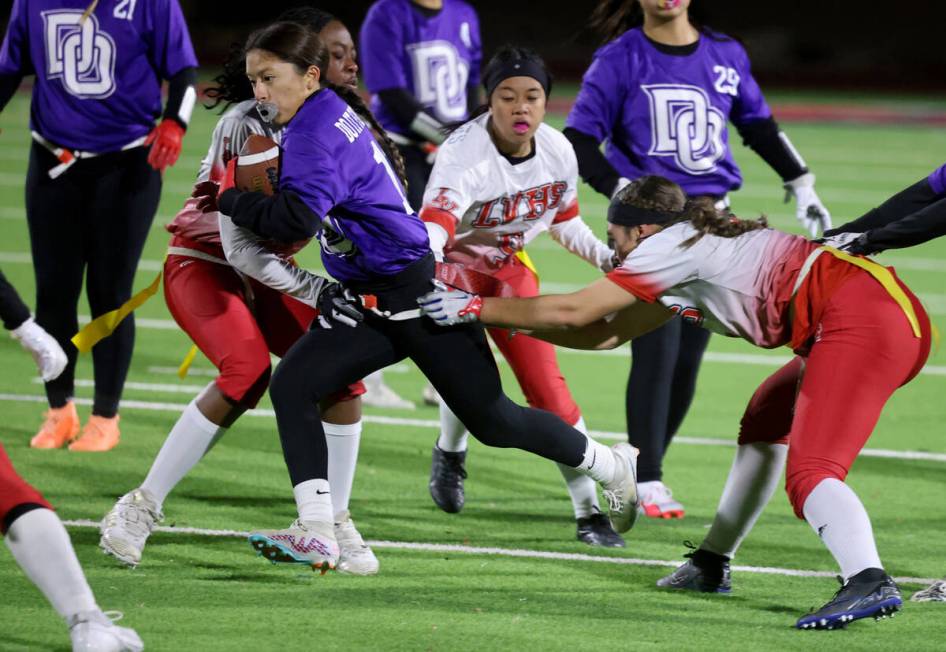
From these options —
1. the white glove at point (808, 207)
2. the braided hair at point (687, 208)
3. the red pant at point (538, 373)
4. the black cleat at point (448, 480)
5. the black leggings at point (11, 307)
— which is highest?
the braided hair at point (687, 208)

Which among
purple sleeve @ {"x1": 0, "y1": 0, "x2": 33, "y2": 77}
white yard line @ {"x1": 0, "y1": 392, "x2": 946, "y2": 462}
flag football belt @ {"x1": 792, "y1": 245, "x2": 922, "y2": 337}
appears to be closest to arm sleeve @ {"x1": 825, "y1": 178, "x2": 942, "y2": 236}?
flag football belt @ {"x1": 792, "y1": 245, "x2": 922, "y2": 337}

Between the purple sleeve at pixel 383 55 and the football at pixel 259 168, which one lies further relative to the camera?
the purple sleeve at pixel 383 55

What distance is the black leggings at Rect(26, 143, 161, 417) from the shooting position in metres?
6.17

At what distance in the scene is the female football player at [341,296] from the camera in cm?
428

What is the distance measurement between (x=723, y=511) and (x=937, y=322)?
17.9ft

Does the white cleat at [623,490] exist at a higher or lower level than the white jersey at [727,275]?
lower

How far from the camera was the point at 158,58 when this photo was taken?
623 cm

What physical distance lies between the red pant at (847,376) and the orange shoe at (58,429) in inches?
135

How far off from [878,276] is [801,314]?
0.24m

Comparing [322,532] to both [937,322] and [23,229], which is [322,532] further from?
[23,229]

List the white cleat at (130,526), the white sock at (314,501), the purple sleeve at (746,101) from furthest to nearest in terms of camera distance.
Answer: the purple sleeve at (746,101), the white cleat at (130,526), the white sock at (314,501)

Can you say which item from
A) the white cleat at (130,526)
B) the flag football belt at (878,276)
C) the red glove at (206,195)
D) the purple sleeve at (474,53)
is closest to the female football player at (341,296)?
the red glove at (206,195)

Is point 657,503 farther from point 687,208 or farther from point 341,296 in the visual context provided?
point 341,296

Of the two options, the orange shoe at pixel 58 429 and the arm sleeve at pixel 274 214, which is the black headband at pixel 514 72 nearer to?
the arm sleeve at pixel 274 214
